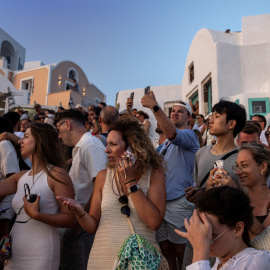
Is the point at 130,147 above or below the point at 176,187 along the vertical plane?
above

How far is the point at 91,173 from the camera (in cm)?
323

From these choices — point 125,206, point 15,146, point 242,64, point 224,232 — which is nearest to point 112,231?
point 125,206

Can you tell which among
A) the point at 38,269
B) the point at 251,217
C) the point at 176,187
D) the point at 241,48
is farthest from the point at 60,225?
the point at 241,48

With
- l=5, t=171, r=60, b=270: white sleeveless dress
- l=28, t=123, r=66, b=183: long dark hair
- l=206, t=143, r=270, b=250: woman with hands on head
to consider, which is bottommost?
l=5, t=171, r=60, b=270: white sleeveless dress

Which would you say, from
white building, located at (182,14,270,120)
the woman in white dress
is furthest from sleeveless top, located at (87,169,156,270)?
white building, located at (182,14,270,120)

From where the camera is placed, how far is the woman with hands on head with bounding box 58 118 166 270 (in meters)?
2.21

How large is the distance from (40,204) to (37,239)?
0.99ft

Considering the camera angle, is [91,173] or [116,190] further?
[91,173]

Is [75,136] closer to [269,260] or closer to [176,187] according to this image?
[176,187]

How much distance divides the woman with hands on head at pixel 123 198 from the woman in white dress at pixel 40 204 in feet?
1.32

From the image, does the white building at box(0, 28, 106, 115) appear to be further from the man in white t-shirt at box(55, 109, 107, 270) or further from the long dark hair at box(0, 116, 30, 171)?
the man in white t-shirt at box(55, 109, 107, 270)

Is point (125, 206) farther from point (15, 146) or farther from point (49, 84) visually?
point (49, 84)

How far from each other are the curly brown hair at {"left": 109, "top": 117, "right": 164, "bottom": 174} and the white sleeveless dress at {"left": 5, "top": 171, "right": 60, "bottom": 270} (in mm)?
876

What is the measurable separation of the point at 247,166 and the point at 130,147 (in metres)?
1.05
